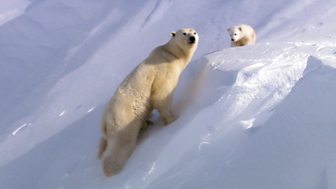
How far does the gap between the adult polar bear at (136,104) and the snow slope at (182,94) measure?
0.47 ft

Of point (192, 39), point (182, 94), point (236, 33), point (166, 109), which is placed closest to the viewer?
point (166, 109)

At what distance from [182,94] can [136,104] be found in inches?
19.8

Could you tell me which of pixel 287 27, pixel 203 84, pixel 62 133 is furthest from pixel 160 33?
pixel 203 84

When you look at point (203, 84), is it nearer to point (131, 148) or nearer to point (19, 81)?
point (131, 148)

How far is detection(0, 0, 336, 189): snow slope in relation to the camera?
391cm

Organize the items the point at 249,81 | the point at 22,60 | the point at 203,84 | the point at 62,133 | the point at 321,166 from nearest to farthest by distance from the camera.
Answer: the point at 321,166 < the point at 249,81 < the point at 203,84 < the point at 62,133 < the point at 22,60

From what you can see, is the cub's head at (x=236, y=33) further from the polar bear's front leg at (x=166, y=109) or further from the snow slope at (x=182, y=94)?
the polar bear's front leg at (x=166, y=109)

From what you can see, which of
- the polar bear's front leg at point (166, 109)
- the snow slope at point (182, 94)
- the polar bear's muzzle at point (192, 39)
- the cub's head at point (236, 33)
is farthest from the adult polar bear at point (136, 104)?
the cub's head at point (236, 33)

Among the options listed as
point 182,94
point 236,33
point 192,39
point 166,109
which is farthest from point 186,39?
point 236,33

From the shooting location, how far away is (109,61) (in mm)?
9312

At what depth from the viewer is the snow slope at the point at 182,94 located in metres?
3.91

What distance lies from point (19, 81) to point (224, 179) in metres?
6.11

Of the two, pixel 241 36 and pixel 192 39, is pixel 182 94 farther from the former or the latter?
pixel 241 36

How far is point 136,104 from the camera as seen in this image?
5.42m
